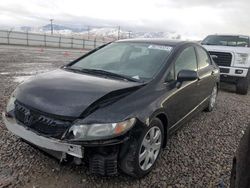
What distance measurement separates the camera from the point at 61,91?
2695 millimetres

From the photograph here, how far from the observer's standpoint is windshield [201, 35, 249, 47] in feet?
27.9

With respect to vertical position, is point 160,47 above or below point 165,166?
above

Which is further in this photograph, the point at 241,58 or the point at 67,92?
the point at 241,58

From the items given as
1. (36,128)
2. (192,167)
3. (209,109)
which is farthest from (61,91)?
(209,109)

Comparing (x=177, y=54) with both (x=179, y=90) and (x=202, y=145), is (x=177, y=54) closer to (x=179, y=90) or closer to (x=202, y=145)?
(x=179, y=90)

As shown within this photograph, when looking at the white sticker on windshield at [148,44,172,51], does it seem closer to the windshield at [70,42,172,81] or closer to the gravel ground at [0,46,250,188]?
the windshield at [70,42,172,81]

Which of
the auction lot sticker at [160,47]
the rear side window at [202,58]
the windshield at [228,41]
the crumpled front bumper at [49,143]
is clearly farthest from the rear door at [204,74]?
the windshield at [228,41]

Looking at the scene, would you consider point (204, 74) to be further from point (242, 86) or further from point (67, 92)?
point (242, 86)

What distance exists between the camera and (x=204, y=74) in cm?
458

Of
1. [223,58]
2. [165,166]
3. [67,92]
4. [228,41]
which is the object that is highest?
[228,41]

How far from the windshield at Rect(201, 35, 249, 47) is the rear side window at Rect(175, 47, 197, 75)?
16.3ft

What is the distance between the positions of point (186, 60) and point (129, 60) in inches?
37.4

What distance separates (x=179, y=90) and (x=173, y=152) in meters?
0.87

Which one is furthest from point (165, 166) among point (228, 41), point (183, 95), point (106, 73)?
point (228, 41)
